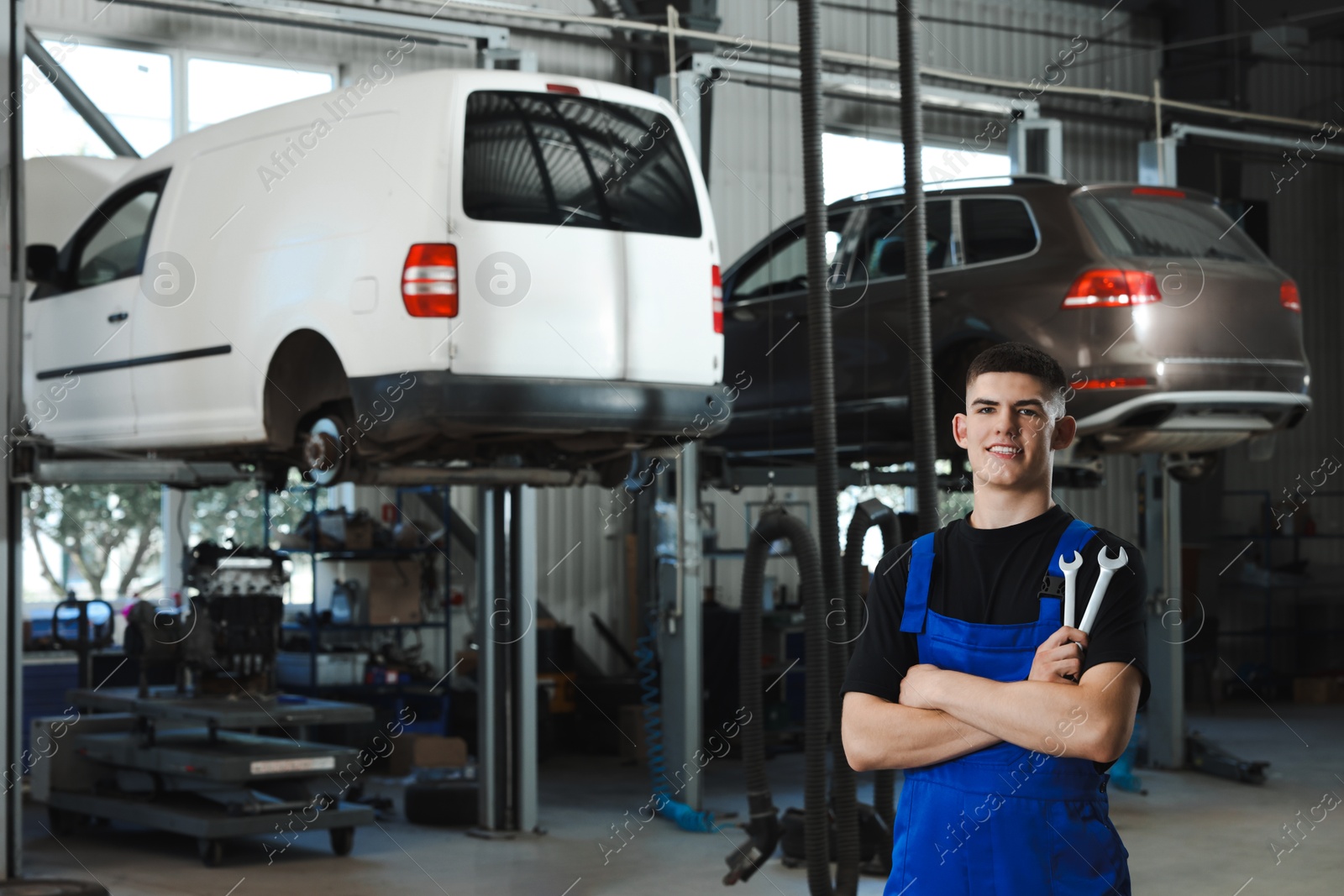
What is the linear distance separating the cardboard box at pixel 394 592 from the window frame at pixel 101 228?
12.4 ft

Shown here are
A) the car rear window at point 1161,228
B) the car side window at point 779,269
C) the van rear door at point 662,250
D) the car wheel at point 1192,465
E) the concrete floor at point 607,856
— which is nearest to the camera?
the van rear door at point 662,250

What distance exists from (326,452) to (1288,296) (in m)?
4.68

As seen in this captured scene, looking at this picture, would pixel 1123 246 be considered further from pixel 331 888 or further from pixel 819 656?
pixel 331 888

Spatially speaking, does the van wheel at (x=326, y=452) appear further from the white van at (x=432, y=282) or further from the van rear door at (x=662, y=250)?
the van rear door at (x=662, y=250)

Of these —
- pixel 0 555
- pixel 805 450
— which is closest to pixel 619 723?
pixel 805 450

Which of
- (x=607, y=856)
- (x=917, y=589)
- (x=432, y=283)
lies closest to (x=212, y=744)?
(x=607, y=856)

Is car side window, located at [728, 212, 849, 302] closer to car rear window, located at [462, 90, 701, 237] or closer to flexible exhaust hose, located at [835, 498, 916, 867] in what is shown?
car rear window, located at [462, 90, 701, 237]

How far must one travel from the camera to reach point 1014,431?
2281 millimetres

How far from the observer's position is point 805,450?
8.57 meters

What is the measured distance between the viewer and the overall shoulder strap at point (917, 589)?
7.64 ft

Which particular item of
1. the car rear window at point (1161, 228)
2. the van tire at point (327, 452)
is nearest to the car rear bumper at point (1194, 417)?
the car rear window at point (1161, 228)

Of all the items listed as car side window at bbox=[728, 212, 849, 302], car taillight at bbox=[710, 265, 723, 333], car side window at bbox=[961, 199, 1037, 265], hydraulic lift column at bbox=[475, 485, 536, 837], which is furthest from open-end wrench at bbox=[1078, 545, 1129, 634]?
car side window at bbox=[728, 212, 849, 302]

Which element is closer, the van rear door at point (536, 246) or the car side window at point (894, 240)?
the van rear door at point (536, 246)

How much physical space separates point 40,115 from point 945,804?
1015 cm
